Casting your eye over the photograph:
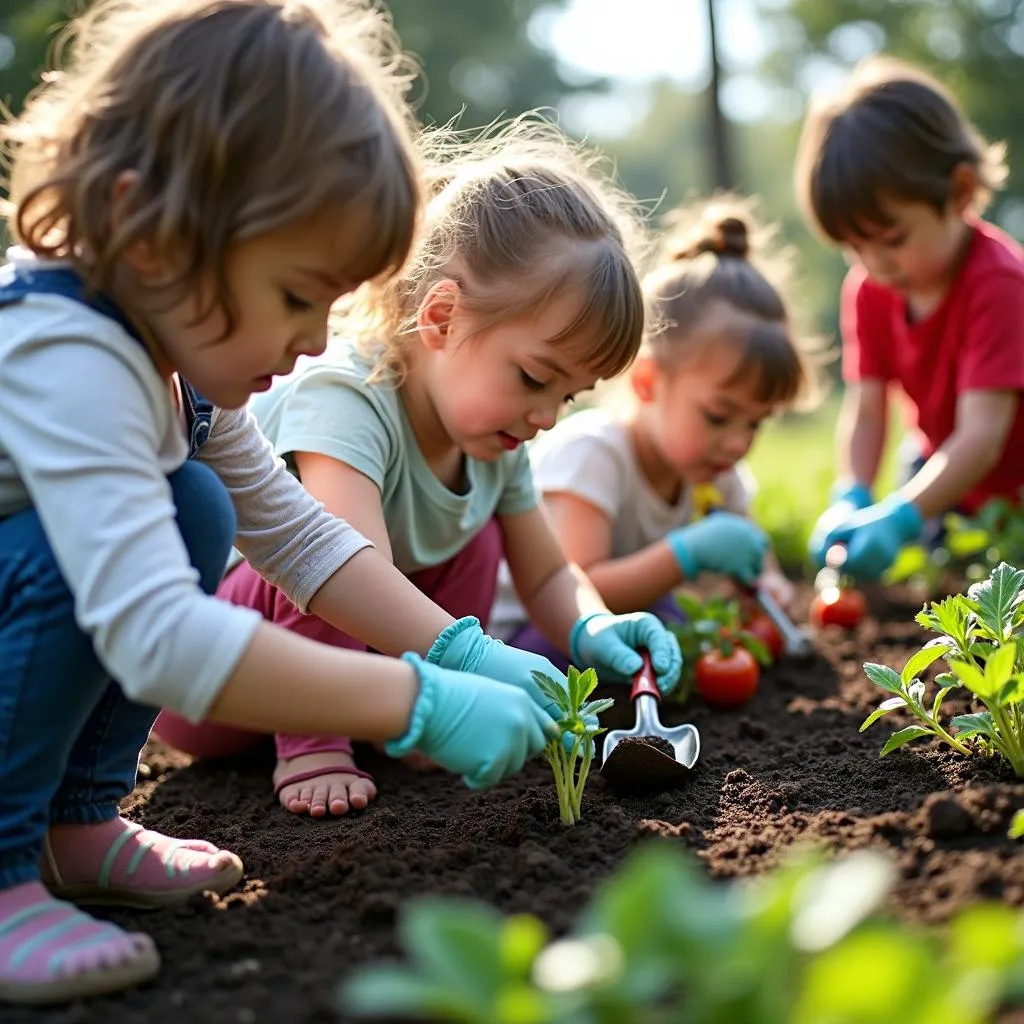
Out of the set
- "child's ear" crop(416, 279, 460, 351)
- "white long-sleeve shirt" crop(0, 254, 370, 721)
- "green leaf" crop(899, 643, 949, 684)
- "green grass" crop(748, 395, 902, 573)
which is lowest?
"green grass" crop(748, 395, 902, 573)

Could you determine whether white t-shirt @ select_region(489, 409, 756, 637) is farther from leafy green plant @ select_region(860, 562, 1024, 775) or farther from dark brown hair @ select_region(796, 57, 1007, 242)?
leafy green plant @ select_region(860, 562, 1024, 775)

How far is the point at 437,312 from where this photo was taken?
243 cm

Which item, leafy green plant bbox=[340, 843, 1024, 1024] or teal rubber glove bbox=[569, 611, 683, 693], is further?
teal rubber glove bbox=[569, 611, 683, 693]

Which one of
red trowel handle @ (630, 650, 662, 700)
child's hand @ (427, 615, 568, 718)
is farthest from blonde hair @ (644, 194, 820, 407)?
child's hand @ (427, 615, 568, 718)

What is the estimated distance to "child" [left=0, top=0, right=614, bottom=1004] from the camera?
141 cm

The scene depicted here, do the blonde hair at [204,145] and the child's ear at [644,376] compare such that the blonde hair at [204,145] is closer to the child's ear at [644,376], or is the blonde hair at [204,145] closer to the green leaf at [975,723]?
the green leaf at [975,723]

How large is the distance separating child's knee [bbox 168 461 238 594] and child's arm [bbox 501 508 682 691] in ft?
3.37

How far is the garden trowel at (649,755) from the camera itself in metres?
2.02

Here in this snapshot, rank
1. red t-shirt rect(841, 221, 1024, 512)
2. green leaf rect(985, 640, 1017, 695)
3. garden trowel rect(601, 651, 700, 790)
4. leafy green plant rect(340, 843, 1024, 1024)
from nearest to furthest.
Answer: leafy green plant rect(340, 843, 1024, 1024)
green leaf rect(985, 640, 1017, 695)
garden trowel rect(601, 651, 700, 790)
red t-shirt rect(841, 221, 1024, 512)

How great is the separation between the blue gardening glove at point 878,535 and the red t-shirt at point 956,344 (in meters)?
0.51

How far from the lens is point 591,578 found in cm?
320

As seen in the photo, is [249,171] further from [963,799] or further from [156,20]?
[963,799]

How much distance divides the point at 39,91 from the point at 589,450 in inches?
73.6

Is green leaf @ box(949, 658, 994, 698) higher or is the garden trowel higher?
green leaf @ box(949, 658, 994, 698)
